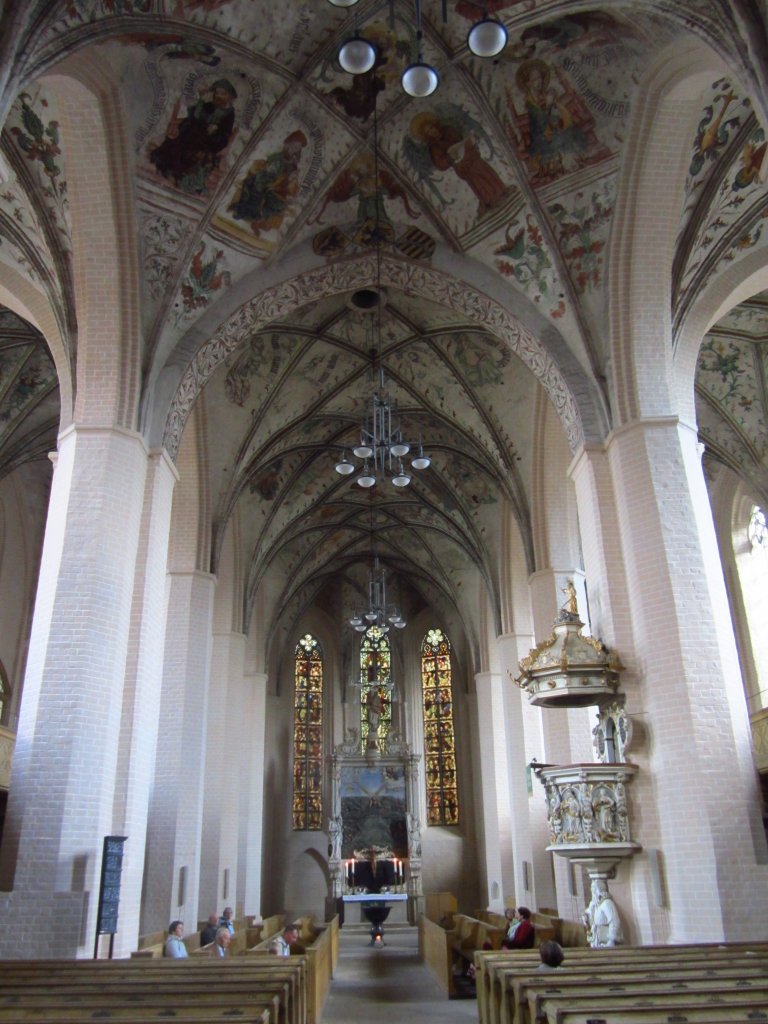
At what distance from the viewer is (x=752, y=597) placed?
1647cm

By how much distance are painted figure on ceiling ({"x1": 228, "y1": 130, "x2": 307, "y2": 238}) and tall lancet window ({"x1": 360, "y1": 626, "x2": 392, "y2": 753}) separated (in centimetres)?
1541

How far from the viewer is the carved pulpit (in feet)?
77.6

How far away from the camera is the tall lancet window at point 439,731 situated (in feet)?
83.9

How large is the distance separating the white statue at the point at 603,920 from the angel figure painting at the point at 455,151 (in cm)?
906

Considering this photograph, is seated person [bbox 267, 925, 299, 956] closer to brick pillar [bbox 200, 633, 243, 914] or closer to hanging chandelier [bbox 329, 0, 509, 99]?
brick pillar [bbox 200, 633, 243, 914]

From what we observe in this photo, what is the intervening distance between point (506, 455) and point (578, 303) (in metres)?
4.68

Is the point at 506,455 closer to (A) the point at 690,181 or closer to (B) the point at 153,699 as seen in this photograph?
(A) the point at 690,181

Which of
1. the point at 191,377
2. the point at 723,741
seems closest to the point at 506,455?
the point at 191,377

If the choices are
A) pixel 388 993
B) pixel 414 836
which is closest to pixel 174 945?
pixel 388 993

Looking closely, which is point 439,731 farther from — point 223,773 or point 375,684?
point 223,773

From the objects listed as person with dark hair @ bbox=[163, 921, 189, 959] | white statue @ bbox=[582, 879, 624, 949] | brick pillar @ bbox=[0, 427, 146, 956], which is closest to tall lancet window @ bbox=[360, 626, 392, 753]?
white statue @ bbox=[582, 879, 624, 949]

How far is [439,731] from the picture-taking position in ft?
86.7

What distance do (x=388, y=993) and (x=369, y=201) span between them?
11.7 m

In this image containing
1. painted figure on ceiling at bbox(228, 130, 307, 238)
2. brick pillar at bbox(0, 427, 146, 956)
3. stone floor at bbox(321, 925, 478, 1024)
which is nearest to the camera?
brick pillar at bbox(0, 427, 146, 956)
